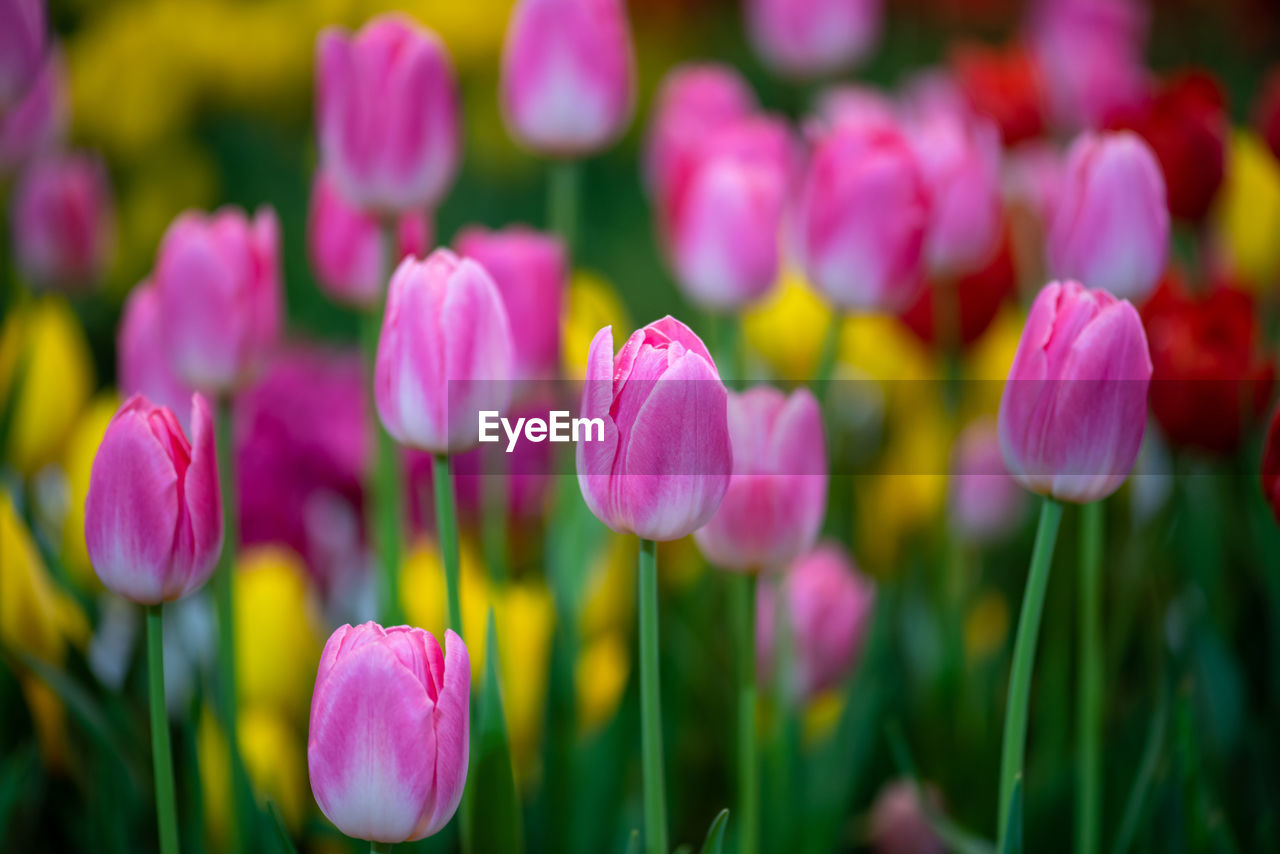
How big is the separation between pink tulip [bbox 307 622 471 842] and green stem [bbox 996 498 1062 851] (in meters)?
0.21

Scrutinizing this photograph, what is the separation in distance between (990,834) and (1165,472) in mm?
332

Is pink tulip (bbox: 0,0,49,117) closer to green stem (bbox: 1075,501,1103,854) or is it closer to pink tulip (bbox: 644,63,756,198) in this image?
pink tulip (bbox: 644,63,756,198)

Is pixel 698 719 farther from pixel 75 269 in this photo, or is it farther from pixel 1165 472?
pixel 75 269

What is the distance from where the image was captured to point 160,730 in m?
0.44

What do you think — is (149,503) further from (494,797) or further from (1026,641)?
(1026,641)

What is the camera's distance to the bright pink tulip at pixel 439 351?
1.47 feet

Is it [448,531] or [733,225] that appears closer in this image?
[448,531]

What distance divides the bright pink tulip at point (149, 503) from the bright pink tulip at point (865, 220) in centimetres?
33

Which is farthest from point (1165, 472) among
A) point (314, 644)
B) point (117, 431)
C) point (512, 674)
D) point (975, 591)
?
point (117, 431)

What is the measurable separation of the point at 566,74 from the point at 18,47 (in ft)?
0.91

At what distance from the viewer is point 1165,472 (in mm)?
885

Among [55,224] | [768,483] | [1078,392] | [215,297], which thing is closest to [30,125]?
[55,224]

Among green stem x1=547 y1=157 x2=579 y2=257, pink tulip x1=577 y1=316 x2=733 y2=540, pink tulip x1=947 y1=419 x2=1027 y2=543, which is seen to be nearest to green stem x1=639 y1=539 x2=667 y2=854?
pink tulip x1=577 y1=316 x2=733 y2=540

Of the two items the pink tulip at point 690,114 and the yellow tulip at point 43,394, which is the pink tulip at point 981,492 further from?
the yellow tulip at point 43,394
